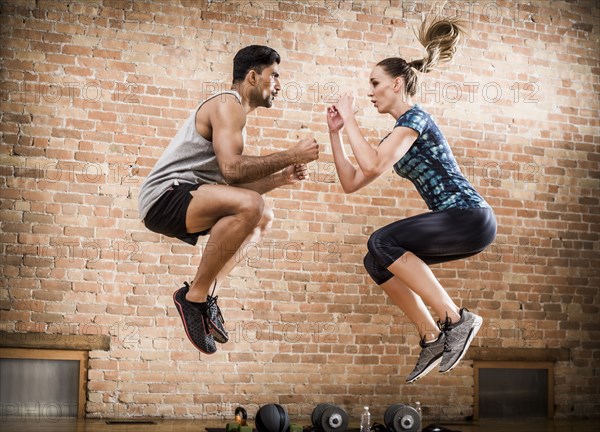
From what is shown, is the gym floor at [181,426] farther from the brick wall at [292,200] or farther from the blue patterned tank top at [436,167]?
the blue patterned tank top at [436,167]

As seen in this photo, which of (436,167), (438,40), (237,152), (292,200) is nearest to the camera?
(237,152)

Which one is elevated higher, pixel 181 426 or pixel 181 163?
pixel 181 163

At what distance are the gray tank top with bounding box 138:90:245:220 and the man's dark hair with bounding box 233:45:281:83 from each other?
0.22 m

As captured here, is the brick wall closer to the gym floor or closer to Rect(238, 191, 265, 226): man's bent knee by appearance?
the gym floor

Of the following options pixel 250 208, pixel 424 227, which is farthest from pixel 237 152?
pixel 424 227

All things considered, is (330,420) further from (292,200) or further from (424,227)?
(292,200)

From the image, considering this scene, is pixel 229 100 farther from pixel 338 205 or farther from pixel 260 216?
pixel 338 205

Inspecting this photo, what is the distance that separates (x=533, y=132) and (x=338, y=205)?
2.04m

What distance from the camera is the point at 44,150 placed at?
223 inches

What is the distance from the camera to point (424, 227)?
3826mm

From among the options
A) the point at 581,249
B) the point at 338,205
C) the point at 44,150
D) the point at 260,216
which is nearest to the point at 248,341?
the point at 338,205

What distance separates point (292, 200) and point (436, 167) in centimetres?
234

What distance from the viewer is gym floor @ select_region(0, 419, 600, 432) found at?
487cm

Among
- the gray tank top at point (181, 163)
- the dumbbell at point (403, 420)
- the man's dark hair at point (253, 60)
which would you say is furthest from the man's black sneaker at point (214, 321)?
the dumbbell at point (403, 420)
